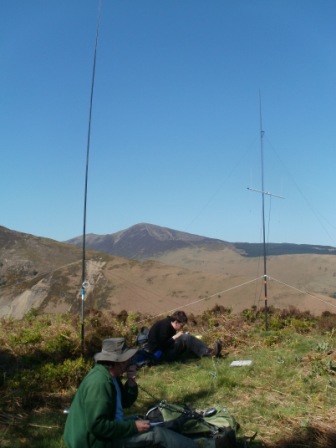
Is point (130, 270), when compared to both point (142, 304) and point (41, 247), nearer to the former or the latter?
point (142, 304)

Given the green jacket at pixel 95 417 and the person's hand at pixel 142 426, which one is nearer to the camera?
the green jacket at pixel 95 417

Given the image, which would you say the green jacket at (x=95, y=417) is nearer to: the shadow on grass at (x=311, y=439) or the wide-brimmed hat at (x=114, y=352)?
the wide-brimmed hat at (x=114, y=352)

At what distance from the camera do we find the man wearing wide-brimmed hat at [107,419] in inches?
149

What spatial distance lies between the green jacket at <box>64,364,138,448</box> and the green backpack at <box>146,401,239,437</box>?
886mm

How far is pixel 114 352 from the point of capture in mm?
4234

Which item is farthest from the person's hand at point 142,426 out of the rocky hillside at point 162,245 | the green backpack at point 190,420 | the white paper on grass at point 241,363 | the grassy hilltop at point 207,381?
the rocky hillside at point 162,245

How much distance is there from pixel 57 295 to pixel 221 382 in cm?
1234

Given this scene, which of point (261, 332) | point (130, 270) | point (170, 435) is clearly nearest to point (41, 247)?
point (130, 270)

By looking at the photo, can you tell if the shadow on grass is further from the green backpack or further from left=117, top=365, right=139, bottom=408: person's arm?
left=117, top=365, right=139, bottom=408: person's arm

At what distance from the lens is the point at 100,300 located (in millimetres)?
19000

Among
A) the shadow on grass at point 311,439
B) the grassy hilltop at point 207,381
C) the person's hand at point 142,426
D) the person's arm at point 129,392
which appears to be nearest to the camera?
the person's hand at point 142,426

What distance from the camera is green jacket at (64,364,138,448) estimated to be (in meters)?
3.77

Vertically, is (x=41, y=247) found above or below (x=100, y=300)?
above

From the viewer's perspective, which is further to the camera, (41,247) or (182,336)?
(41,247)
